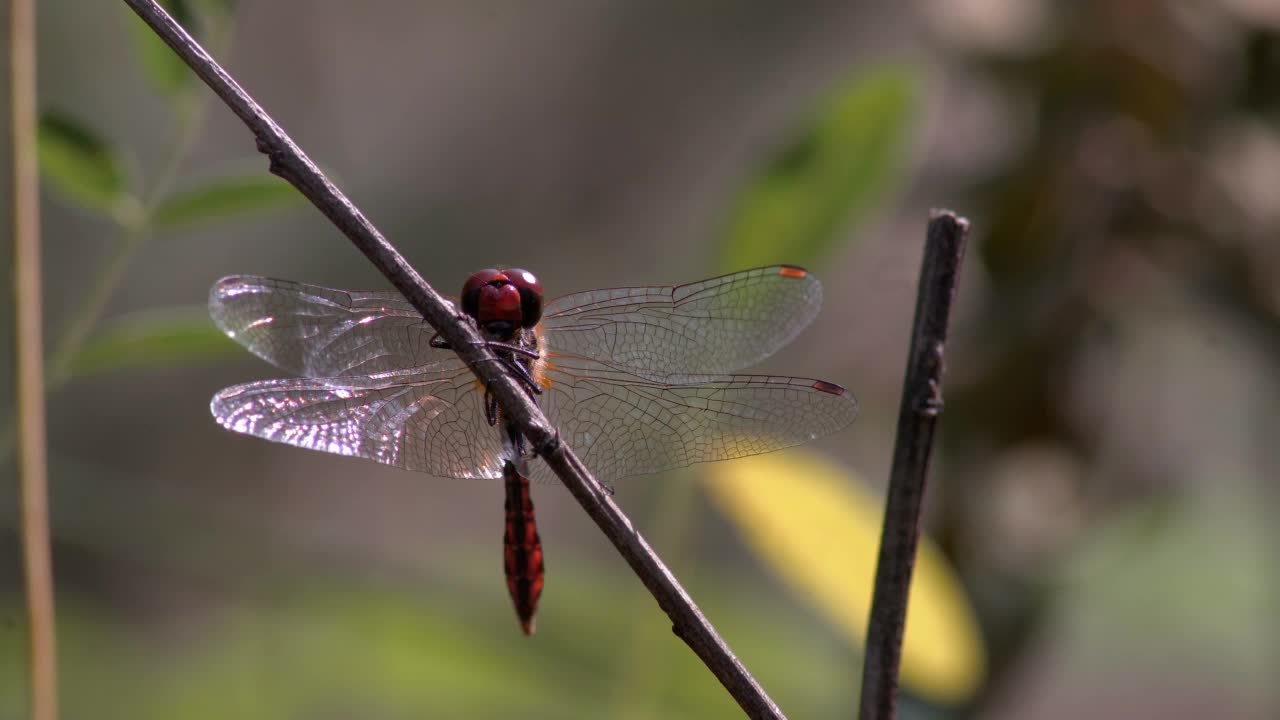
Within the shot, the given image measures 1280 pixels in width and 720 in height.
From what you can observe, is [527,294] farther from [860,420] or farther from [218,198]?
[860,420]

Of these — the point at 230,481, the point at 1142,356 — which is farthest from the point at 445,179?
the point at 1142,356

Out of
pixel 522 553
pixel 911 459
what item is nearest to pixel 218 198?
pixel 522 553

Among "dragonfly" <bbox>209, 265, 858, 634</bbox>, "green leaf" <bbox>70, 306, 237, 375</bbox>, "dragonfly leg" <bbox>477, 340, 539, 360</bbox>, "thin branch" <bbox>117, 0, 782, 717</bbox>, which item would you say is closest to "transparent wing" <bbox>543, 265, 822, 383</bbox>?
"dragonfly" <bbox>209, 265, 858, 634</bbox>

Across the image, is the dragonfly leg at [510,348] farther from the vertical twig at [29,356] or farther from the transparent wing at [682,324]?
the vertical twig at [29,356]

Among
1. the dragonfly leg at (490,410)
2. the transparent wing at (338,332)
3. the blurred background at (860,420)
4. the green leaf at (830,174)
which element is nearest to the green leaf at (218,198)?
the blurred background at (860,420)

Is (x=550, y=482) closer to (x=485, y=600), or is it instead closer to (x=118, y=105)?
(x=485, y=600)

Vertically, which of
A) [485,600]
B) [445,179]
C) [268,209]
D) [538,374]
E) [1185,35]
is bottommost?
[485,600]
